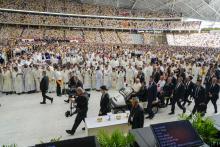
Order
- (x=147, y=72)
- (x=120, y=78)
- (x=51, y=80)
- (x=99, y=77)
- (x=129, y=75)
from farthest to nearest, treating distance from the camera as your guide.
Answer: (x=147, y=72)
(x=129, y=75)
(x=120, y=78)
(x=99, y=77)
(x=51, y=80)

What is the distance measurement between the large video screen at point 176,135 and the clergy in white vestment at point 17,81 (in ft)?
36.7

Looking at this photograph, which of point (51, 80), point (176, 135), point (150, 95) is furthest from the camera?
point (51, 80)

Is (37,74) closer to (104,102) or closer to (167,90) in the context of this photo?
(104,102)

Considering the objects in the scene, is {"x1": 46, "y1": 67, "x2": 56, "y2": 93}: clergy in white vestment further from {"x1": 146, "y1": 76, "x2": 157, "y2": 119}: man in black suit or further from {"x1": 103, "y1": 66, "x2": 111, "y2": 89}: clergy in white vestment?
{"x1": 146, "y1": 76, "x2": 157, "y2": 119}: man in black suit

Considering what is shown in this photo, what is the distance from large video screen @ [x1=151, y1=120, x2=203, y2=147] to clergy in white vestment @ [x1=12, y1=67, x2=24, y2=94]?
1119cm

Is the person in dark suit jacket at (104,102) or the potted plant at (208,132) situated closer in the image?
the potted plant at (208,132)

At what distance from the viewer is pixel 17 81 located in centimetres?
1379

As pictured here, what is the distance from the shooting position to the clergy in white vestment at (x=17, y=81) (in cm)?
1380

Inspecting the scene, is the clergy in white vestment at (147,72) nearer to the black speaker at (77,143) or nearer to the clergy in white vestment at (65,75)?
the clergy in white vestment at (65,75)

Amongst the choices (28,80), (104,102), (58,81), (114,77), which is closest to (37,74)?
(28,80)

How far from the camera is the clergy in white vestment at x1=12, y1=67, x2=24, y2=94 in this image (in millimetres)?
13805

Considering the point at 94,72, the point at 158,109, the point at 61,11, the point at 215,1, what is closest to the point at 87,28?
the point at 61,11

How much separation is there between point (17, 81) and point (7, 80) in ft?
1.70

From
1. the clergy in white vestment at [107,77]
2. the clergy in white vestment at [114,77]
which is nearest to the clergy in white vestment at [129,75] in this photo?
the clergy in white vestment at [114,77]
